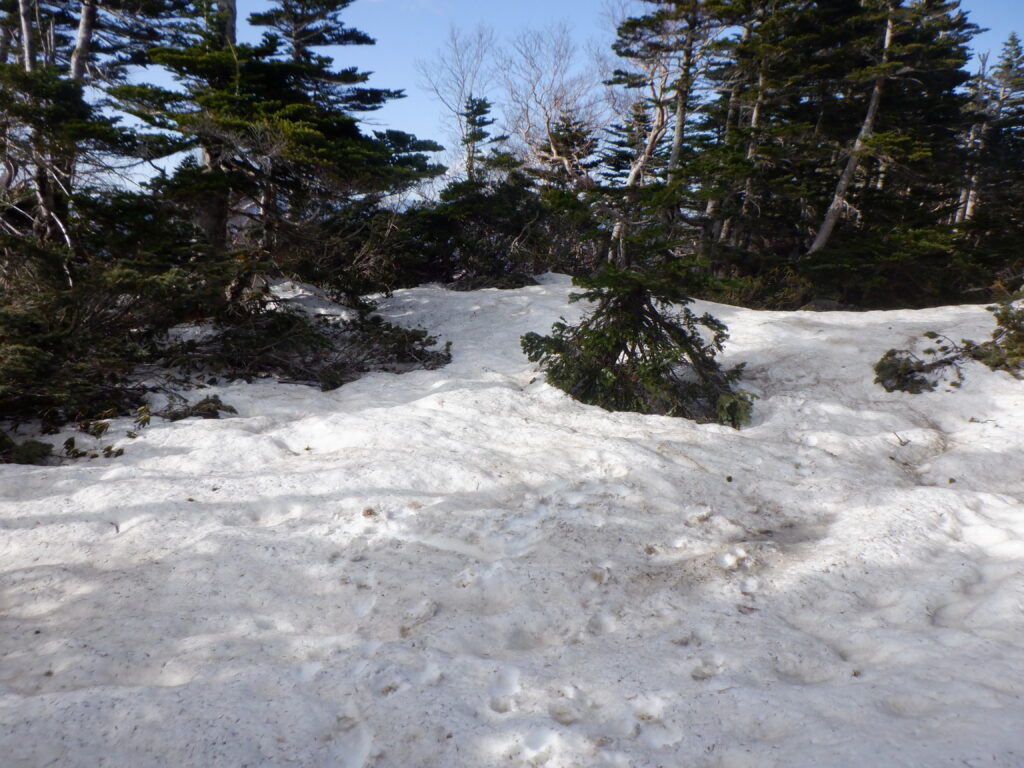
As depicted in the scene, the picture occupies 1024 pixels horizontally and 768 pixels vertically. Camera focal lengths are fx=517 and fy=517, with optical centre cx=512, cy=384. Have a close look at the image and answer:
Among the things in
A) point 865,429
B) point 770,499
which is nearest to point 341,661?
point 770,499

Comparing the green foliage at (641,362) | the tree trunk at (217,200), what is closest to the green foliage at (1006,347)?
the green foliage at (641,362)

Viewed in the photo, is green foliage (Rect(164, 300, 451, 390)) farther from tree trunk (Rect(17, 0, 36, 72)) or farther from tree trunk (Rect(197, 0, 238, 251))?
tree trunk (Rect(17, 0, 36, 72))

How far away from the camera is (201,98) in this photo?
7676mm

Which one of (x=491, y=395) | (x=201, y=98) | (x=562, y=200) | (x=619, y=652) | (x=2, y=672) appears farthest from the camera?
(x=201, y=98)

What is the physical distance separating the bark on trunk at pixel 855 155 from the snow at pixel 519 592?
9.49 meters

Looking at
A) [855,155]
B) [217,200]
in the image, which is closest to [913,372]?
[855,155]

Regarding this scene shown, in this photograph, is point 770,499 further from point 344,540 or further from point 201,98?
point 201,98

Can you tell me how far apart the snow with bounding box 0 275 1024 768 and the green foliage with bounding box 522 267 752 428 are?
0.46m

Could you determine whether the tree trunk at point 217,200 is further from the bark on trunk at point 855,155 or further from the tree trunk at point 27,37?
the bark on trunk at point 855,155

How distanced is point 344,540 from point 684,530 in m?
2.53

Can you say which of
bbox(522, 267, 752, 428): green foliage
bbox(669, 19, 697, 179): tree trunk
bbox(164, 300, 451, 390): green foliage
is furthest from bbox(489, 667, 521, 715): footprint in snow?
bbox(669, 19, 697, 179): tree trunk

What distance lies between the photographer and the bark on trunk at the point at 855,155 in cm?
1320

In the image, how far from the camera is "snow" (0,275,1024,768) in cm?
207

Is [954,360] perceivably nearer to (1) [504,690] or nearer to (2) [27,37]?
(1) [504,690]
